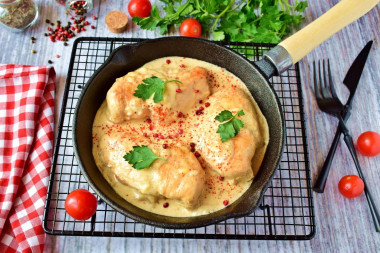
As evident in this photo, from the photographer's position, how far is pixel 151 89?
290cm

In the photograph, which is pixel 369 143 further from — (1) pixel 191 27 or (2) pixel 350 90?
(1) pixel 191 27

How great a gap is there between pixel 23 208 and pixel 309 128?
260 cm

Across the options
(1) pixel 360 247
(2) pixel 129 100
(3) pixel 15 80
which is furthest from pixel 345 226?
(3) pixel 15 80

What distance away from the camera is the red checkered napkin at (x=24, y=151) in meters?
3.02

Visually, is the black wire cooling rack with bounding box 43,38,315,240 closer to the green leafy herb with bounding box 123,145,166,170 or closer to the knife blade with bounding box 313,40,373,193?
the knife blade with bounding box 313,40,373,193

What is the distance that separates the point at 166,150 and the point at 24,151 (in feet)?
4.40

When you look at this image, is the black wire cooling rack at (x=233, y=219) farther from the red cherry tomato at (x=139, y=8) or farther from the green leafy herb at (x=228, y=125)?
the green leafy herb at (x=228, y=125)

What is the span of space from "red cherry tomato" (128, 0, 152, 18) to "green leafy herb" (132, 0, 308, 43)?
8 cm

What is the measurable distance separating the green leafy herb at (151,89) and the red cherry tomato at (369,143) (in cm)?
189

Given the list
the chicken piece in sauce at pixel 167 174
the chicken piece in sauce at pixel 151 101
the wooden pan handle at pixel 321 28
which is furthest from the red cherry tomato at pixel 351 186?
the chicken piece in sauce at pixel 151 101

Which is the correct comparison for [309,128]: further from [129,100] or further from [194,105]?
[129,100]

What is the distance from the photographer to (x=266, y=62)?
295 centimetres

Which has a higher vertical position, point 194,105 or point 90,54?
point 90,54

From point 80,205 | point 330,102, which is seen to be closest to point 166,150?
point 80,205
